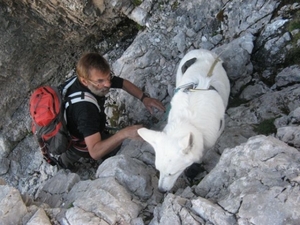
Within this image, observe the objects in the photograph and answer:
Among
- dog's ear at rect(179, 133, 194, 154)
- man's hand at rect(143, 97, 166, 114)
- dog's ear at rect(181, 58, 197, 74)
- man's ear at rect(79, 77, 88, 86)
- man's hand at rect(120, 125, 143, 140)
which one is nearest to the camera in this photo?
dog's ear at rect(179, 133, 194, 154)

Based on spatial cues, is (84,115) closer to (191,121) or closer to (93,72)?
(93,72)

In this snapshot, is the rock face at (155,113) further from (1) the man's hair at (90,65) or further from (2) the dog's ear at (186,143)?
(1) the man's hair at (90,65)

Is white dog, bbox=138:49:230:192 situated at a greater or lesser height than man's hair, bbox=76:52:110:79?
lesser

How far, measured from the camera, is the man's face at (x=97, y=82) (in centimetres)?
555

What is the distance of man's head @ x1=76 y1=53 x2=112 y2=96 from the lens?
553 centimetres

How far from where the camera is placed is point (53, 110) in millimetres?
5562

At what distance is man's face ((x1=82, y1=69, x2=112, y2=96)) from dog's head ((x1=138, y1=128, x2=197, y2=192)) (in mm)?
1210

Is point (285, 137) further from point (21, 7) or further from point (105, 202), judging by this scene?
point (21, 7)

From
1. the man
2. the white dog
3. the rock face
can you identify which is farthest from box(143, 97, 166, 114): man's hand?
the man

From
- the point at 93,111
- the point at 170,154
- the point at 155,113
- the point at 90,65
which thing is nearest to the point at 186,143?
the point at 170,154

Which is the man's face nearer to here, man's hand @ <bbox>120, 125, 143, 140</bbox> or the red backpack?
the red backpack

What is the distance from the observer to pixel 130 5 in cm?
906

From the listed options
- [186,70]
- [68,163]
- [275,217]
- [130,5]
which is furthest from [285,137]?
[130,5]

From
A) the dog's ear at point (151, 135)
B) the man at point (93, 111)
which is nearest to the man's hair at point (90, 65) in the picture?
the man at point (93, 111)
